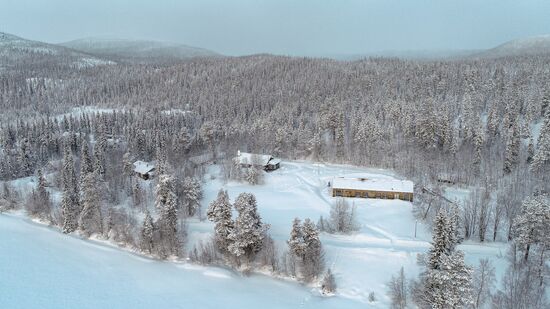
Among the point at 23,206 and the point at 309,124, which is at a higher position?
the point at 309,124

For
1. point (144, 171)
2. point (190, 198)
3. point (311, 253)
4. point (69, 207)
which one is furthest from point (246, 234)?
point (144, 171)

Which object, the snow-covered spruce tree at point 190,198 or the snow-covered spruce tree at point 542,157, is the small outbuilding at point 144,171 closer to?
the snow-covered spruce tree at point 190,198

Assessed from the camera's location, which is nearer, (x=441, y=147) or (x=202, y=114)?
(x=441, y=147)

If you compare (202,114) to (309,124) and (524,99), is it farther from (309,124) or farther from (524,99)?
(524,99)

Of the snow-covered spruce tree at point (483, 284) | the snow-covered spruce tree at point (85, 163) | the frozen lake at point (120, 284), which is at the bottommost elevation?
the frozen lake at point (120, 284)

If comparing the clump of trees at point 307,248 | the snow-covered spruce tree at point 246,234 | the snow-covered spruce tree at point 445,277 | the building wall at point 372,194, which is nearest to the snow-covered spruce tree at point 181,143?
the building wall at point 372,194

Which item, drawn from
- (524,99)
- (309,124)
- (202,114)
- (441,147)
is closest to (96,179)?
(309,124)

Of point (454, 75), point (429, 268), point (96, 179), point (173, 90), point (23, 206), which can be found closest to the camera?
point (429, 268)
